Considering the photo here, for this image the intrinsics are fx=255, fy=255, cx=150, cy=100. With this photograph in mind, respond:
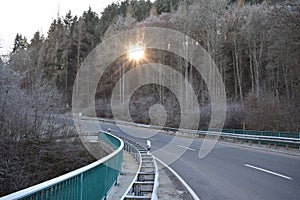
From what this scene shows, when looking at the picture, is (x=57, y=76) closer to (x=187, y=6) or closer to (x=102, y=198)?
(x=187, y=6)

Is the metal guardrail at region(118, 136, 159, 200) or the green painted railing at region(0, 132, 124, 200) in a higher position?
the green painted railing at region(0, 132, 124, 200)

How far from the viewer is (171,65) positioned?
37.6m

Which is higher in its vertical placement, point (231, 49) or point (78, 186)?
point (231, 49)

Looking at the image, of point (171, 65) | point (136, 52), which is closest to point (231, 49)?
point (171, 65)

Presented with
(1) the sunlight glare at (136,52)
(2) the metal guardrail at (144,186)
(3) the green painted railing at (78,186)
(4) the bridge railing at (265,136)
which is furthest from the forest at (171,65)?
(3) the green painted railing at (78,186)

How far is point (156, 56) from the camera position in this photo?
3869 centimetres

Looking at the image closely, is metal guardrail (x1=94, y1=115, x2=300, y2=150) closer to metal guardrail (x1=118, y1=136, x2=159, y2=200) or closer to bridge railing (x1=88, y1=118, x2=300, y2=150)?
bridge railing (x1=88, y1=118, x2=300, y2=150)

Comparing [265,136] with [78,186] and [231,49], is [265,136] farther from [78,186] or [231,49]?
[231,49]

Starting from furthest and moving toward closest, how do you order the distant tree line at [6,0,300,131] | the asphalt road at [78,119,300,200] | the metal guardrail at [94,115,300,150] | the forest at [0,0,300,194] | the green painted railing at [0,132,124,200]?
1. the distant tree line at [6,0,300,131]
2. the metal guardrail at [94,115,300,150]
3. the forest at [0,0,300,194]
4. the asphalt road at [78,119,300,200]
5. the green painted railing at [0,132,124,200]

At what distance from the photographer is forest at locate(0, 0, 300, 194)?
544 inches

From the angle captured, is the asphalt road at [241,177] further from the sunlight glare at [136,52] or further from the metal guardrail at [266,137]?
the sunlight glare at [136,52]

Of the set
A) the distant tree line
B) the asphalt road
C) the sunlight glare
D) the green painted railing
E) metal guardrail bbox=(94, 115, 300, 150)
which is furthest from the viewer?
the sunlight glare

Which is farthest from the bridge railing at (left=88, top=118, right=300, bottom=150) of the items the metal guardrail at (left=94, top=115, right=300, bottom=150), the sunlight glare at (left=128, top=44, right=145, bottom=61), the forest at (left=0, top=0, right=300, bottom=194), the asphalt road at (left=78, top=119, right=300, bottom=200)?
the sunlight glare at (left=128, top=44, right=145, bottom=61)

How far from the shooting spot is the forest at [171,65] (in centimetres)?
1383
